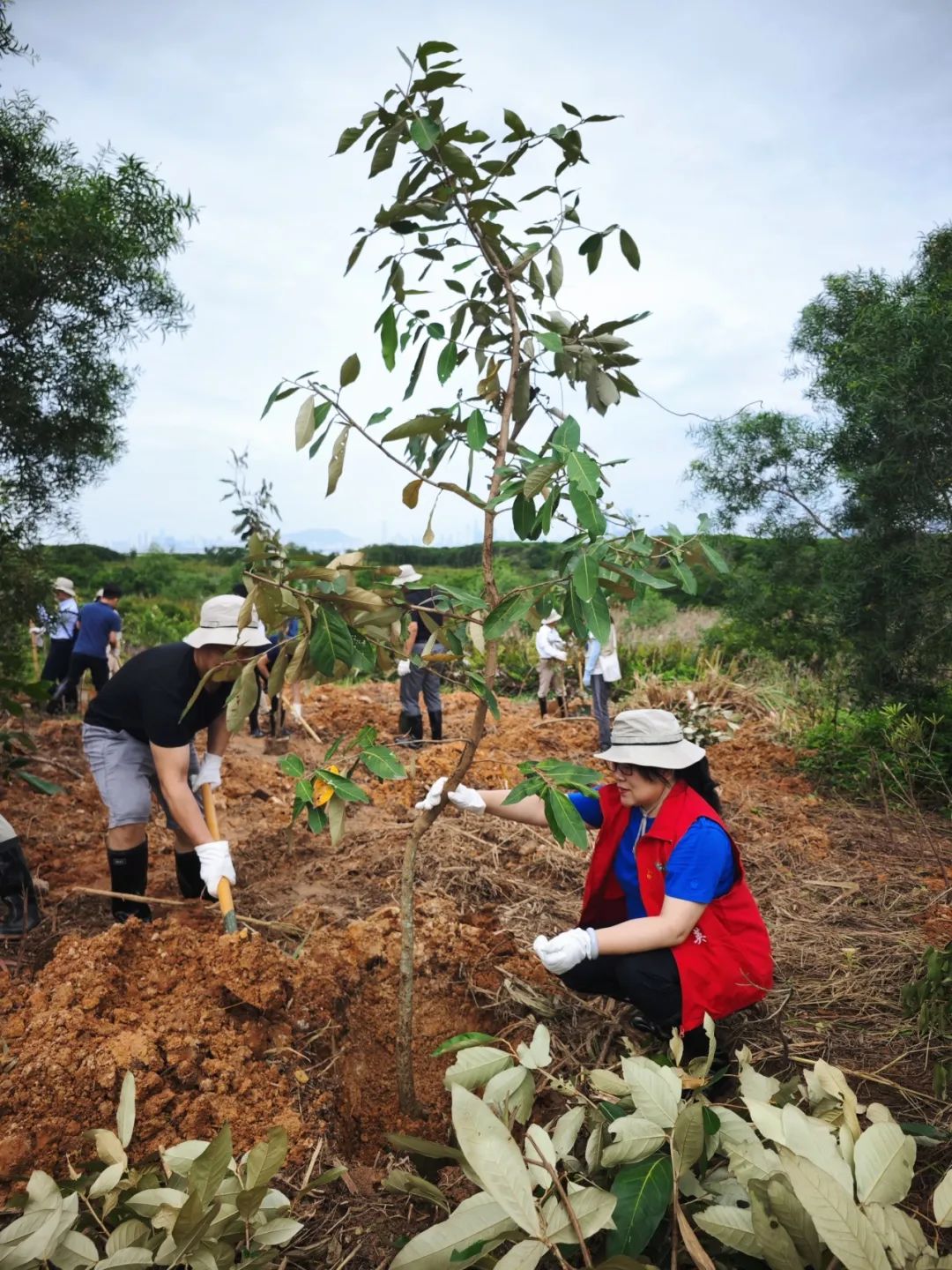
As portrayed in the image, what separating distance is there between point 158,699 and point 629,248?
203 centimetres

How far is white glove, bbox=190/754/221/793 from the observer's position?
3354mm

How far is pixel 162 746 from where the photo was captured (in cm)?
280

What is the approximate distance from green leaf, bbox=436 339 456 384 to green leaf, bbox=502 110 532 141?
0.46 metres

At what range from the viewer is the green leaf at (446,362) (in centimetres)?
198

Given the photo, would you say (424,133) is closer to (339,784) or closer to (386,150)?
(386,150)

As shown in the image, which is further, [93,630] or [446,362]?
[93,630]

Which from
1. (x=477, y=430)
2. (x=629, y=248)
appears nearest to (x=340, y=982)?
(x=477, y=430)

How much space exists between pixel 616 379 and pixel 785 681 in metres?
6.75

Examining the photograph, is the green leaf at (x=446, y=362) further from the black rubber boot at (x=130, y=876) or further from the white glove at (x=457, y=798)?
the black rubber boot at (x=130, y=876)

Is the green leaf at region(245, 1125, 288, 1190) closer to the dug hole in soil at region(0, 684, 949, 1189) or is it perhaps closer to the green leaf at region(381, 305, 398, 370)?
the dug hole in soil at region(0, 684, 949, 1189)

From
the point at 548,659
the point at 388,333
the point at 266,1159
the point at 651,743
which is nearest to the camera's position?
the point at 266,1159

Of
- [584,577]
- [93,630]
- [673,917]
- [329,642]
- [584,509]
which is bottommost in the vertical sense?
[673,917]

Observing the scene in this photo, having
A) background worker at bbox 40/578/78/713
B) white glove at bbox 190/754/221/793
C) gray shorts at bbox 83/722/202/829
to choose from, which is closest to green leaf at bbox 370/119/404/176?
gray shorts at bbox 83/722/202/829

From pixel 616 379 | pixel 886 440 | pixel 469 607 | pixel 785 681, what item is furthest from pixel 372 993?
pixel 785 681
